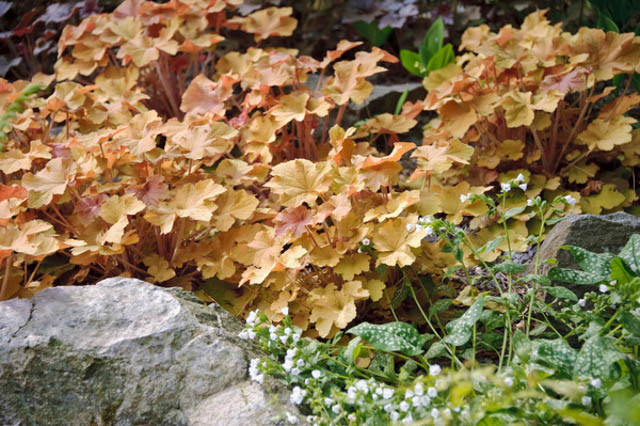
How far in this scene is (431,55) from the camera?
2.89 metres

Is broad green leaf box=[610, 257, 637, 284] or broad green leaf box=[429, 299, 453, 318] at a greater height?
broad green leaf box=[610, 257, 637, 284]

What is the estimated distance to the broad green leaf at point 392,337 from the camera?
1338 mm

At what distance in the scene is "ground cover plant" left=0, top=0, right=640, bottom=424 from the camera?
1.23 m

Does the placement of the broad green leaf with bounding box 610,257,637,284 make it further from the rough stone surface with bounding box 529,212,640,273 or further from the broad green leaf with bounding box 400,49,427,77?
the broad green leaf with bounding box 400,49,427,77

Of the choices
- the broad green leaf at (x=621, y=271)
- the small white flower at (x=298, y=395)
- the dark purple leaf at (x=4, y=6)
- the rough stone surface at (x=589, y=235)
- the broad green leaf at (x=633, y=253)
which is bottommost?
the rough stone surface at (x=589, y=235)

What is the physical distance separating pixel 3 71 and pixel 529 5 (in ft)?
9.35

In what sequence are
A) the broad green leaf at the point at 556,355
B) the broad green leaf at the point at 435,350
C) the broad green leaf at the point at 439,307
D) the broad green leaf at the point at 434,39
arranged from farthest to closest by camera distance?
1. the broad green leaf at the point at 434,39
2. the broad green leaf at the point at 439,307
3. the broad green leaf at the point at 435,350
4. the broad green leaf at the point at 556,355

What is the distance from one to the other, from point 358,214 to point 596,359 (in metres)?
0.82

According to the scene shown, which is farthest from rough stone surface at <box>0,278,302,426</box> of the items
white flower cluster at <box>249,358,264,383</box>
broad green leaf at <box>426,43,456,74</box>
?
broad green leaf at <box>426,43,456,74</box>

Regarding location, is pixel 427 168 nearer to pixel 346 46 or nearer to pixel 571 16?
pixel 346 46

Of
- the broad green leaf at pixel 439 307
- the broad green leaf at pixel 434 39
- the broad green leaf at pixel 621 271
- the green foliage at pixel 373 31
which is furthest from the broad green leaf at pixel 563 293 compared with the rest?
the green foliage at pixel 373 31

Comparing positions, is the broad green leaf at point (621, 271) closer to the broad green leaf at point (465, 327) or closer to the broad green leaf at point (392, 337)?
the broad green leaf at point (465, 327)

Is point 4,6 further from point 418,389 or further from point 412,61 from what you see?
point 418,389

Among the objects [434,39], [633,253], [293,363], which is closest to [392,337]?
[293,363]
